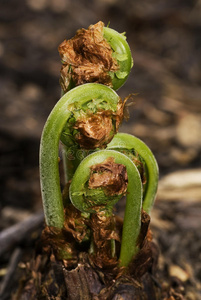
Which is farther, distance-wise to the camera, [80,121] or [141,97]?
[141,97]

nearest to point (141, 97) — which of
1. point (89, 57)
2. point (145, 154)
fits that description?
point (145, 154)

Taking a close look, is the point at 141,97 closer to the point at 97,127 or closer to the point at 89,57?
the point at 89,57

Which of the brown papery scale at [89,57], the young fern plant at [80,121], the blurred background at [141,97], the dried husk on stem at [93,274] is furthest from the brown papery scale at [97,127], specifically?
the blurred background at [141,97]

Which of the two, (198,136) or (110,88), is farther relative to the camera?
(198,136)

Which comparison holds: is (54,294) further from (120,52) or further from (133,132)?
(133,132)

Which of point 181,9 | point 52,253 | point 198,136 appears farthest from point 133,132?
point 181,9

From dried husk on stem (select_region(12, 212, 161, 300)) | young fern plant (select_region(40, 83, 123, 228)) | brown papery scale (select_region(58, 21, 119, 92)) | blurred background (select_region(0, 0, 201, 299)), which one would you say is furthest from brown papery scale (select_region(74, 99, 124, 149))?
blurred background (select_region(0, 0, 201, 299))
